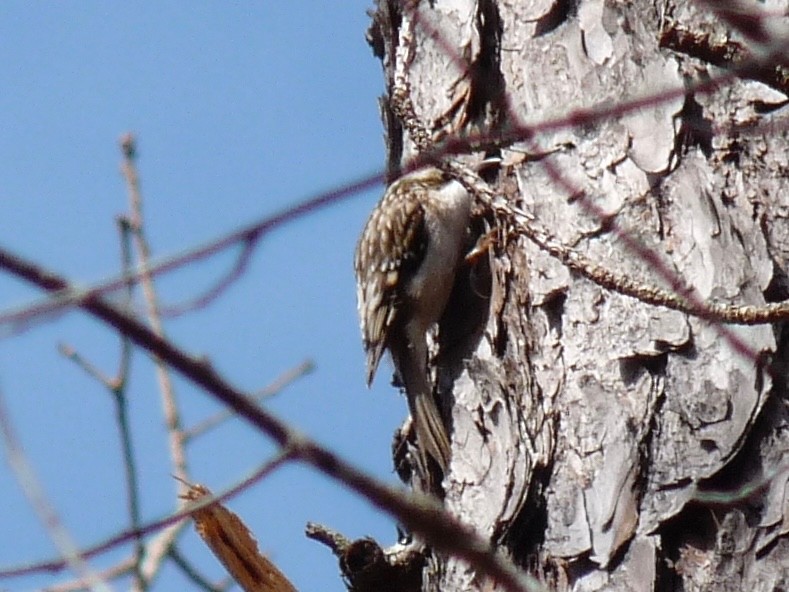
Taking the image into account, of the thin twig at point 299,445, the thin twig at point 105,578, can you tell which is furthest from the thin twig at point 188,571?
the thin twig at point 299,445

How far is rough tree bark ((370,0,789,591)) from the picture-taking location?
7.13ft

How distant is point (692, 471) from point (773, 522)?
16 centimetres

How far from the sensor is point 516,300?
2.67m

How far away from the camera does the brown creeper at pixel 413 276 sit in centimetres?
303

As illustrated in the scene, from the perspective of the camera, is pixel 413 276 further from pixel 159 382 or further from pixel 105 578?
pixel 105 578

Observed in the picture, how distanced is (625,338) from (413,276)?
Answer: 1.30 m

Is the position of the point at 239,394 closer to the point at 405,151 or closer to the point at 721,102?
the point at 721,102

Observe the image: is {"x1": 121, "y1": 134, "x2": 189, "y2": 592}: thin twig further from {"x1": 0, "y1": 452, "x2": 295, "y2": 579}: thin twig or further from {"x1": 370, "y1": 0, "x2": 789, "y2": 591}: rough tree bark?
{"x1": 0, "y1": 452, "x2": 295, "y2": 579}: thin twig

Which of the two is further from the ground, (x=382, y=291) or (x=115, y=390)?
(x=382, y=291)

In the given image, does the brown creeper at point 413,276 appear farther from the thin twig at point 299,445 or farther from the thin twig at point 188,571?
the thin twig at point 299,445

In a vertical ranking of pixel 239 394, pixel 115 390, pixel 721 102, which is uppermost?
pixel 721 102

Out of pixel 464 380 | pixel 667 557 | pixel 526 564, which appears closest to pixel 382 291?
pixel 464 380

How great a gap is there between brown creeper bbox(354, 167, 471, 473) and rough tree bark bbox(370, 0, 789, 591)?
230 millimetres

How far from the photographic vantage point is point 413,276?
358 centimetres
